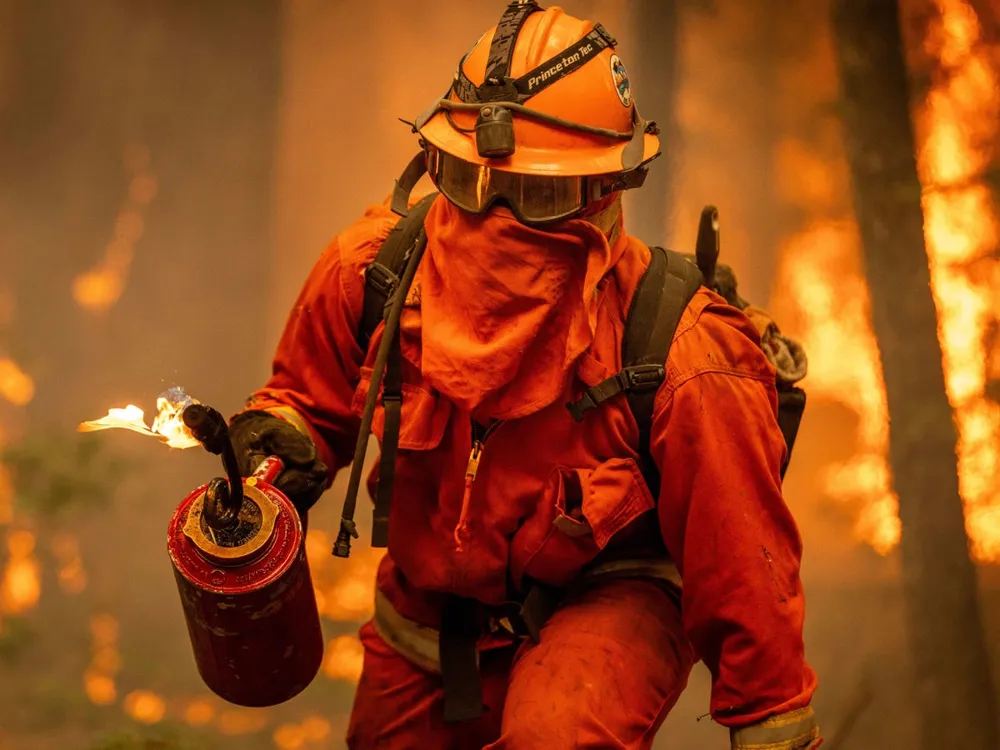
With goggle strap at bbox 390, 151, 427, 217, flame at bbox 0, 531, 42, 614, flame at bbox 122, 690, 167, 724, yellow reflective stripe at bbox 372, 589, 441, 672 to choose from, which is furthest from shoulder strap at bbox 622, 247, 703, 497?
flame at bbox 0, 531, 42, 614

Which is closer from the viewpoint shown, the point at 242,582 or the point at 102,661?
the point at 242,582

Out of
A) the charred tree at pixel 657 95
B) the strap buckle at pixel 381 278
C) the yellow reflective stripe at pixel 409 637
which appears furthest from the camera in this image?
the charred tree at pixel 657 95

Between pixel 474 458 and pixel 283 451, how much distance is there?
0.35 meters

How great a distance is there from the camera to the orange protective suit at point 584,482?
1979 millimetres

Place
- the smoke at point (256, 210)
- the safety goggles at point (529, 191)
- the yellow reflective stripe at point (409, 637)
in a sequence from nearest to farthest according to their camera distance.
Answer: the safety goggles at point (529, 191), the yellow reflective stripe at point (409, 637), the smoke at point (256, 210)

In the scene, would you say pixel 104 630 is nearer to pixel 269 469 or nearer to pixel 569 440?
pixel 269 469

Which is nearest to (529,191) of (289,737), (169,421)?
(169,421)

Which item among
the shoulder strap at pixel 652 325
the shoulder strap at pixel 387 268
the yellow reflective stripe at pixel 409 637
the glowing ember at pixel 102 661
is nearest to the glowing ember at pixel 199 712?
the glowing ember at pixel 102 661

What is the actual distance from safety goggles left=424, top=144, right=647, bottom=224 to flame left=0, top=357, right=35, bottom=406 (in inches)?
68.0

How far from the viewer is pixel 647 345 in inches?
79.8

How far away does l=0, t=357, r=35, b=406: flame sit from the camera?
330 centimetres

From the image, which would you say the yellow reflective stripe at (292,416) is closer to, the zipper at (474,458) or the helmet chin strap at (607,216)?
the zipper at (474,458)

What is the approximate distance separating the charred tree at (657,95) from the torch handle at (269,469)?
1.56 metres

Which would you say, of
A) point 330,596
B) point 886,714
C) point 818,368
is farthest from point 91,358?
point 886,714
